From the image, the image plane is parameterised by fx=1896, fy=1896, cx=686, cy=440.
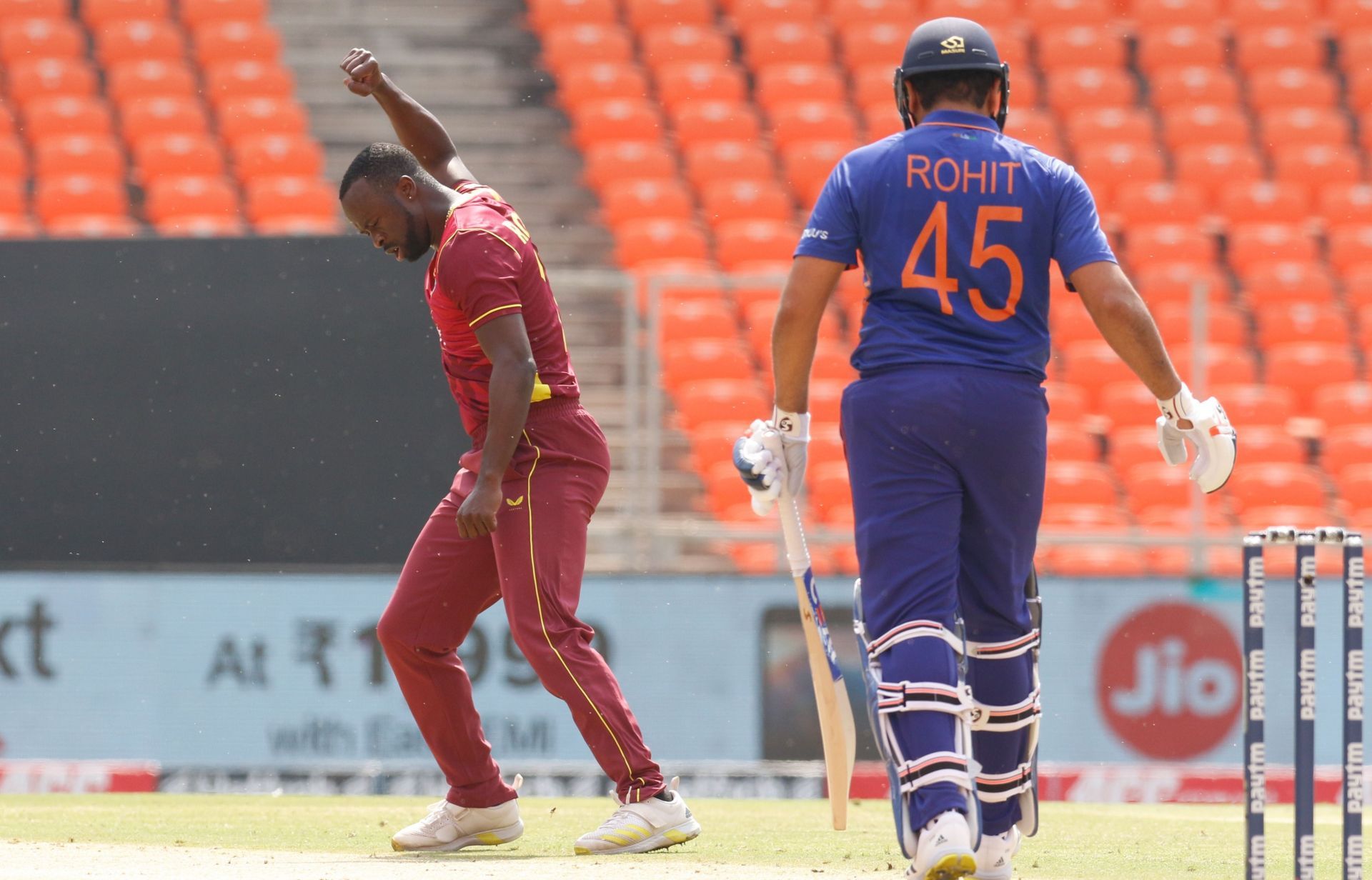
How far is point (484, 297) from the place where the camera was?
500 cm

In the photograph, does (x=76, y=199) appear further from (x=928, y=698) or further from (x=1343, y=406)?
(x=928, y=698)

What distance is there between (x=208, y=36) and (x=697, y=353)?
693 centimetres

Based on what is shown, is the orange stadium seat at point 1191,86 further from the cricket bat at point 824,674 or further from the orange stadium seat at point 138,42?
the cricket bat at point 824,674

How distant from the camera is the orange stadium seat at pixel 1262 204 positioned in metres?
13.8

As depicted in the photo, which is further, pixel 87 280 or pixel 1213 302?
pixel 1213 302

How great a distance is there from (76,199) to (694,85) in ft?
15.1

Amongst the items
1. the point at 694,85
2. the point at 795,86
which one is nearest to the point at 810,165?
the point at 795,86

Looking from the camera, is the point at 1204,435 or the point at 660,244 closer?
the point at 1204,435

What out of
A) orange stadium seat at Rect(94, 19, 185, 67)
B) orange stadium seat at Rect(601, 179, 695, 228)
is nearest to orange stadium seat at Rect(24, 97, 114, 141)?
orange stadium seat at Rect(94, 19, 185, 67)

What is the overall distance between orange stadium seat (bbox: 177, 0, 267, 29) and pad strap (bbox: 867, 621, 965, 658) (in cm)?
1190

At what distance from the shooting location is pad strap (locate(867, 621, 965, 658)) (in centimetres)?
421

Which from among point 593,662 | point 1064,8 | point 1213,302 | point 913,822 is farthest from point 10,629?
point 1064,8

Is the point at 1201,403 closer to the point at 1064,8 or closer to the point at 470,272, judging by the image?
the point at 470,272

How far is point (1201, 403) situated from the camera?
456 cm
